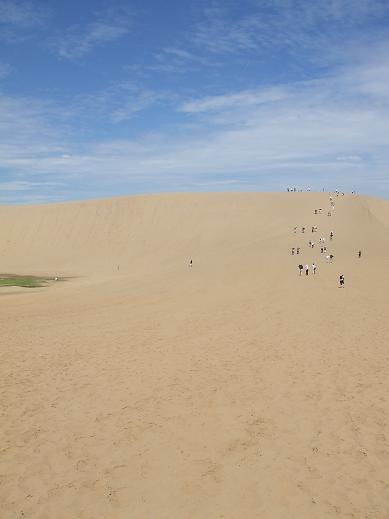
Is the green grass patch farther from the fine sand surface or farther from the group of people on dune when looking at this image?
the group of people on dune

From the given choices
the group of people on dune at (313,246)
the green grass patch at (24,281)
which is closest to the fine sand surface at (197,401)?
the group of people on dune at (313,246)

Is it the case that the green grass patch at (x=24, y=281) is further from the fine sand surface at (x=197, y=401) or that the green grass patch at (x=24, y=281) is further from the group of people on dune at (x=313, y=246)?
the group of people on dune at (x=313, y=246)

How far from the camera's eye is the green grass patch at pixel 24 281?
128 feet

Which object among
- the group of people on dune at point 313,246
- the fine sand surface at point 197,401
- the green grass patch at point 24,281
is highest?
the group of people on dune at point 313,246

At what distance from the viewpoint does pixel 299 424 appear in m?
9.84

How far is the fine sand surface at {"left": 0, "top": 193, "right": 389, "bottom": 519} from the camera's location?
7.43 m

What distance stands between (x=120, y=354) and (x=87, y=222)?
6341cm

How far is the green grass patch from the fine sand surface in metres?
5.98

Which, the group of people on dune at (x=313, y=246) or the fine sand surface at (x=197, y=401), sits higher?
the group of people on dune at (x=313, y=246)

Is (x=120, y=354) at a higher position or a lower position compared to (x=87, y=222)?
lower

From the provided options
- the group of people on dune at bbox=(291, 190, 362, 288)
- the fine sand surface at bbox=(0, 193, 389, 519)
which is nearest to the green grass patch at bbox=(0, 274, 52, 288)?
the fine sand surface at bbox=(0, 193, 389, 519)

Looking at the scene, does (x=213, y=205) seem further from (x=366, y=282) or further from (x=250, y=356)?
(x=250, y=356)

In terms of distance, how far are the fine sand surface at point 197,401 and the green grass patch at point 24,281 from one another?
598 centimetres

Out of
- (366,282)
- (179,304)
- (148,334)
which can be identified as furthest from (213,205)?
(148,334)
